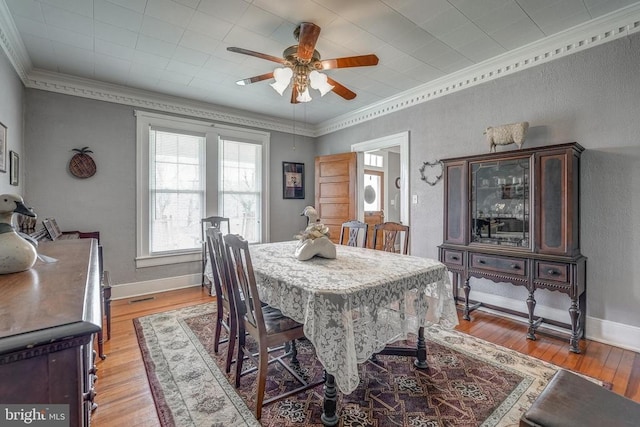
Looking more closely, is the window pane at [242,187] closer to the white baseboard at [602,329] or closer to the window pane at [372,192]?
the window pane at [372,192]

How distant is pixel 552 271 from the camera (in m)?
2.44

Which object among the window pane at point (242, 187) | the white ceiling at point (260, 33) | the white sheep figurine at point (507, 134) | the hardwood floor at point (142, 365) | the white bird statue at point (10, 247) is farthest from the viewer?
the window pane at point (242, 187)

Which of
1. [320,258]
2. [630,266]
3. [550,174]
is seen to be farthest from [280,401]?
[630,266]

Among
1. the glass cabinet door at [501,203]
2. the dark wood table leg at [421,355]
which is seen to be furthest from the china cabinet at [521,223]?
the dark wood table leg at [421,355]

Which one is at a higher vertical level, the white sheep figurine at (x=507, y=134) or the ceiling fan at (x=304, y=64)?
the ceiling fan at (x=304, y=64)

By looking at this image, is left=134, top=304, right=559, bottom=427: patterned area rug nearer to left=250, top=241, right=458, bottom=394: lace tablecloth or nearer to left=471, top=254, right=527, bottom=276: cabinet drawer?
left=250, top=241, right=458, bottom=394: lace tablecloth

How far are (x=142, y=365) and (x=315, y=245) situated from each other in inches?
61.0

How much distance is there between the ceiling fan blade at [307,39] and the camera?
1863 mm

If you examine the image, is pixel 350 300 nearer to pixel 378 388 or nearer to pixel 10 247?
pixel 378 388

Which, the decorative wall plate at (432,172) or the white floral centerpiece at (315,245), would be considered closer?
the white floral centerpiece at (315,245)

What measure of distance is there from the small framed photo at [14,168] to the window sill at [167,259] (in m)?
1.44

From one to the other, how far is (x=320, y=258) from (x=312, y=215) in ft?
1.04

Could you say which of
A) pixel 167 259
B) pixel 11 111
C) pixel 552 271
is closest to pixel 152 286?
pixel 167 259

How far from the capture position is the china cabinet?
2.39 m
